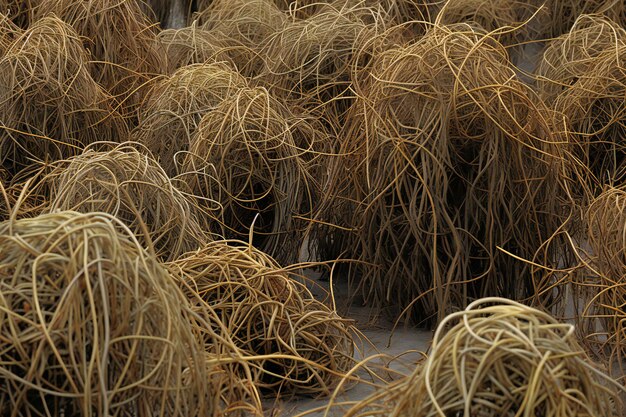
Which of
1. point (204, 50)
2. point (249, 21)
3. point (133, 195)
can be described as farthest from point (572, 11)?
point (133, 195)

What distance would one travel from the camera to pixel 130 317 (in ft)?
9.18

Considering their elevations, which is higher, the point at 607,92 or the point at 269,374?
the point at 607,92

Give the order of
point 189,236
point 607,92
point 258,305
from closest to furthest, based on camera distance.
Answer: point 258,305
point 189,236
point 607,92

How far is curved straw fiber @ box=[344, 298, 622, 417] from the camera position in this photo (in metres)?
2.60

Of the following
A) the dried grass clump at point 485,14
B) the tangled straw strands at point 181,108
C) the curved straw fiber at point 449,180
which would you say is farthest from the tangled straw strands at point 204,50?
the curved straw fiber at point 449,180

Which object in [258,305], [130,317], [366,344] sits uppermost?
[130,317]

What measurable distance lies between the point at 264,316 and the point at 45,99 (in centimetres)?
211

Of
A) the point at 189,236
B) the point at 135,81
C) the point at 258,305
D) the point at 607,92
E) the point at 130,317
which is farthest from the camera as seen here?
the point at 135,81

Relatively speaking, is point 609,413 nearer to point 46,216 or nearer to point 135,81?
point 46,216

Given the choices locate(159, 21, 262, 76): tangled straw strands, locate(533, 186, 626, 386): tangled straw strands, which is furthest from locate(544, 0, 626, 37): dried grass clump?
locate(533, 186, 626, 386): tangled straw strands

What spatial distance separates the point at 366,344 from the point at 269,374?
0.66 meters

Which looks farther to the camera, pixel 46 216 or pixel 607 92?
pixel 607 92

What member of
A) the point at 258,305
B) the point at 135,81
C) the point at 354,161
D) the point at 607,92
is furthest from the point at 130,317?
the point at 135,81

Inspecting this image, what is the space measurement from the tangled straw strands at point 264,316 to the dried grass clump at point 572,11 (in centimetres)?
442
